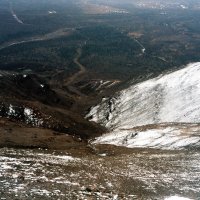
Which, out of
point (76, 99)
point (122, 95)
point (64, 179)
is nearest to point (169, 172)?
point (64, 179)

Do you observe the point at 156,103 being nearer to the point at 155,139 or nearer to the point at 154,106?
the point at 154,106

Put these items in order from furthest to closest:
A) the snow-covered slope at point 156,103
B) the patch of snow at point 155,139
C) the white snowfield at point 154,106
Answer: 1. the snow-covered slope at point 156,103
2. the white snowfield at point 154,106
3. the patch of snow at point 155,139

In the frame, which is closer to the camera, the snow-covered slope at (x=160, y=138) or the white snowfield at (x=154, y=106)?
the snow-covered slope at (x=160, y=138)

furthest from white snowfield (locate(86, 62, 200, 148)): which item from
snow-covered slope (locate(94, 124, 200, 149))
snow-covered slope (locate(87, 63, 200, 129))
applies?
snow-covered slope (locate(94, 124, 200, 149))

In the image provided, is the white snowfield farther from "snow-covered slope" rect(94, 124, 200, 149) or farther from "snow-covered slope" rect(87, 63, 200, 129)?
"snow-covered slope" rect(94, 124, 200, 149)

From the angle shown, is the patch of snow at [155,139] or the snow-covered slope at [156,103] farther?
the snow-covered slope at [156,103]

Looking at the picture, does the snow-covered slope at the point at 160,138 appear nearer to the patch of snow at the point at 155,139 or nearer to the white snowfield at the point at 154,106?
the patch of snow at the point at 155,139

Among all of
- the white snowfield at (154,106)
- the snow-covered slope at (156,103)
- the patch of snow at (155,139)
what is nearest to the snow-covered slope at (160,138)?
the patch of snow at (155,139)

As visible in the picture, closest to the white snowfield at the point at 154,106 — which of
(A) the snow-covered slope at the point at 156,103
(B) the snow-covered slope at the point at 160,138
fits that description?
(A) the snow-covered slope at the point at 156,103

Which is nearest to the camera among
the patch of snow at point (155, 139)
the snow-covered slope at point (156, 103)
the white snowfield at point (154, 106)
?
the patch of snow at point (155, 139)
